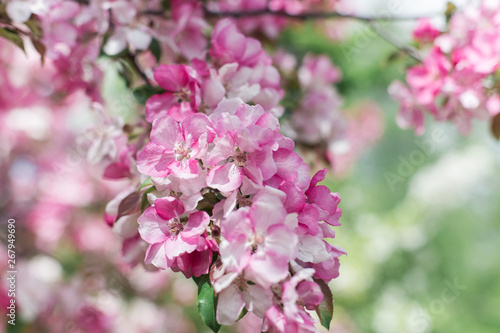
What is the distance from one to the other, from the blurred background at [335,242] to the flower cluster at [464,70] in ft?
0.61

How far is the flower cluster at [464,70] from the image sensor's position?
0.97 metres

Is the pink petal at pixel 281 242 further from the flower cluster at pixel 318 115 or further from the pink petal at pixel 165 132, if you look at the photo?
the flower cluster at pixel 318 115

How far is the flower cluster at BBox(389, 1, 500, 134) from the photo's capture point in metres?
0.97

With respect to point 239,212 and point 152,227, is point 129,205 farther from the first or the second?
point 239,212

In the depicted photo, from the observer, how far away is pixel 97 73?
1.10 meters

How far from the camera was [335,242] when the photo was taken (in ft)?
10.2

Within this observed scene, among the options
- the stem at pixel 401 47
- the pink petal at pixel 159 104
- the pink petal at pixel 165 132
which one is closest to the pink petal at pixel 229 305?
the pink petal at pixel 165 132

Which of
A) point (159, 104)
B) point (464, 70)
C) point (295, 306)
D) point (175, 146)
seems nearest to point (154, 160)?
point (175, 146)

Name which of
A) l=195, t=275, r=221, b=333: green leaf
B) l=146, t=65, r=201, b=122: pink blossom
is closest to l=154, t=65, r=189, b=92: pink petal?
l=146, t=65, r=201, b=122: pink blossom

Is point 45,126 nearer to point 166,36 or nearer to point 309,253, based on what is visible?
point 166,36

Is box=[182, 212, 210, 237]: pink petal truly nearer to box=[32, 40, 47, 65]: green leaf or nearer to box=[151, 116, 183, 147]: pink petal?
box=[151, 116, 183, 147]: pink petal

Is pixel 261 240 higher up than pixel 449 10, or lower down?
lower down

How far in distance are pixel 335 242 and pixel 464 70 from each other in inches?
89.7

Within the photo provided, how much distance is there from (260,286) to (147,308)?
6.15ft
